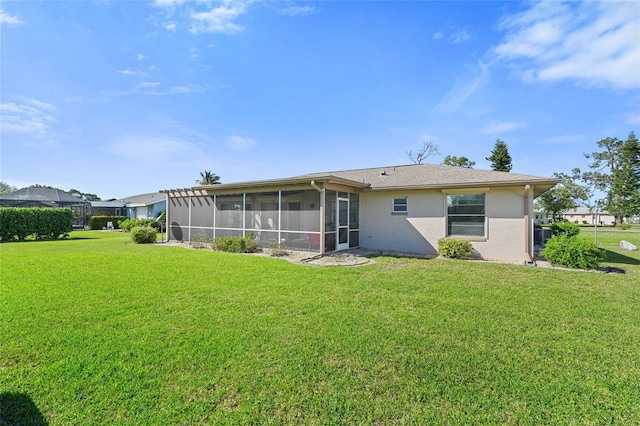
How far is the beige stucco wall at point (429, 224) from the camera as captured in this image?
10055 millimetres

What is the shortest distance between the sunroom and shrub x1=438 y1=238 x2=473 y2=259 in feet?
12.6

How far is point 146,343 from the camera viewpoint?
3.59 m

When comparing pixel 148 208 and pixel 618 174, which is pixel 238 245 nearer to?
pixel 148 208

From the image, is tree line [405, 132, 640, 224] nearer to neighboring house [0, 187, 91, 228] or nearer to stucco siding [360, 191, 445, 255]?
stucco siding [360, 191, 445, 255]

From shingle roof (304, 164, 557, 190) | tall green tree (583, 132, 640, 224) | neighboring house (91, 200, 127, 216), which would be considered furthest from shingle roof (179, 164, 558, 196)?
tall green tree (583, 132, 640, 224)

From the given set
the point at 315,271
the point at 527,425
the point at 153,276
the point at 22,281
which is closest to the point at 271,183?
the point at 315,271

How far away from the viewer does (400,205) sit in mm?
12109

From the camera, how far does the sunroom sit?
1100cm

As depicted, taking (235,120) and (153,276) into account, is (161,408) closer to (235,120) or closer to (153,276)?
(153,276)

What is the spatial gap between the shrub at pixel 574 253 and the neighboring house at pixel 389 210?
651mm

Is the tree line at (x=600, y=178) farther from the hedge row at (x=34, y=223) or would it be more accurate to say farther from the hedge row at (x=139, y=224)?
the hedge row at (x=34, y=223)

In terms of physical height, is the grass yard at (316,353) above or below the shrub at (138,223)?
below

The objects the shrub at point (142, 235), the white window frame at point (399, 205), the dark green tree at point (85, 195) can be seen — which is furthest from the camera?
the dark green tree at point (85, 195)

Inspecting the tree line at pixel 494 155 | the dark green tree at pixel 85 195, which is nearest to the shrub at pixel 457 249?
the tree line at pixel 494 155
